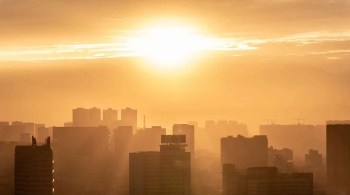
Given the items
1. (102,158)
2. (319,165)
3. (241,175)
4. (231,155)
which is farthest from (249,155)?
(241,175)

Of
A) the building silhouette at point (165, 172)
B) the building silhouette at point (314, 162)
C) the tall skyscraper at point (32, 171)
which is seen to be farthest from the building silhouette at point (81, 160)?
the building silhouette at point (314, 162)

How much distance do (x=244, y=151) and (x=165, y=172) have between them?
4083 cm

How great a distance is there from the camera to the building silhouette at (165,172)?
105m

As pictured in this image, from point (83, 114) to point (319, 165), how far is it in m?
67.9

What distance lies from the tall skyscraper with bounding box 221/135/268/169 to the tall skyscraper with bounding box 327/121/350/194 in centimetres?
2558

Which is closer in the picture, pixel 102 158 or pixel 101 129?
pixel 102 158

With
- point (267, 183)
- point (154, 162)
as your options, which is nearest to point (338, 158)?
point (267, 183)

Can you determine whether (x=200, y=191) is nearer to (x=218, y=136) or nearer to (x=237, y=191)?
(x=237, y=191)

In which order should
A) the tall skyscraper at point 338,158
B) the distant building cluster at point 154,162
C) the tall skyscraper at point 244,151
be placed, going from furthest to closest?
1. the tall skyscraper at point 244,151
2. the tall skyscraper at point 338,158
3. the distant building cluster at point 154,162

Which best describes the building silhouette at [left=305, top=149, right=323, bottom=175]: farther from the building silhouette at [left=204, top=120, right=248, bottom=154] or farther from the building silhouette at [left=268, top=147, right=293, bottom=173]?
the building silhouette at [left=204, top=120, right=248, bottom=154]

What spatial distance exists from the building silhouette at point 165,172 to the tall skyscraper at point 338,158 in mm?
20464

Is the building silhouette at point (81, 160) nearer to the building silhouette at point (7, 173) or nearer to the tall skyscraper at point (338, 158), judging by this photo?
the building silhouette at point (7, 173)

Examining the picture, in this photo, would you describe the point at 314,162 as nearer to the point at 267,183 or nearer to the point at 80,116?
the point at 267,183

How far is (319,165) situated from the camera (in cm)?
12462
